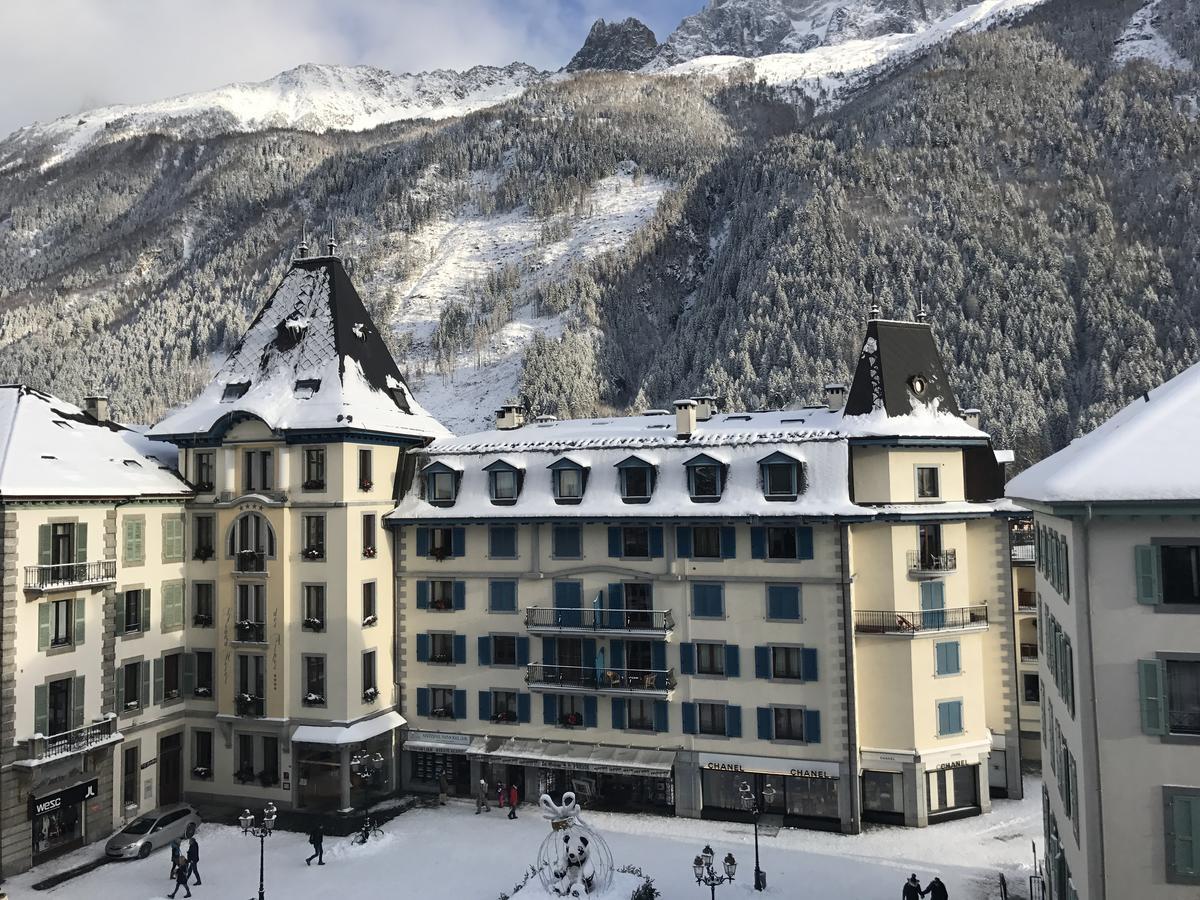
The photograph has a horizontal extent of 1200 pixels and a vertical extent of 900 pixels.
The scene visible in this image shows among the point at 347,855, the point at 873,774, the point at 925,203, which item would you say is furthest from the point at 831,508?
the point at 925,203

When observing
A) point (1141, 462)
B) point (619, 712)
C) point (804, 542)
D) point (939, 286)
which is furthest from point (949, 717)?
point (939, 286)

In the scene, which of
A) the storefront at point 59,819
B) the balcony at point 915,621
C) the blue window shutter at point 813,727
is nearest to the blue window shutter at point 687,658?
the blue window shutter at point 813,727

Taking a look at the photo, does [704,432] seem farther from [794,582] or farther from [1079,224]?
[1079,224]

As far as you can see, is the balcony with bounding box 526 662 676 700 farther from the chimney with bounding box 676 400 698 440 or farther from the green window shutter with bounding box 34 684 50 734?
the green window shutter with bounding box 34 684 50 734

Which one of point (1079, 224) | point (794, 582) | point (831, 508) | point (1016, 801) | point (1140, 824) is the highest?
point (1079, 224)

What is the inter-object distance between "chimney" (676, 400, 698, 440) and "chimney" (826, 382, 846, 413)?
7.62 metres

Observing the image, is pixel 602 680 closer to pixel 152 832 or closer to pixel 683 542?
pixel 683 542

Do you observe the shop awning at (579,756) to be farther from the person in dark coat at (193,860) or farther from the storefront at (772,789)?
the person in dark coat at (193,860)

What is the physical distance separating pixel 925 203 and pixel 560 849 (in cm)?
17010

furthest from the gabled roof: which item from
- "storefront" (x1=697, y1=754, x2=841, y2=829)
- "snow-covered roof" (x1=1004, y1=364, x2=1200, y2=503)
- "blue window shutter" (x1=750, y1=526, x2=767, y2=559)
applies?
"snow-covered roof" (x1=1004, y1=364, x2=1200, y2=503)

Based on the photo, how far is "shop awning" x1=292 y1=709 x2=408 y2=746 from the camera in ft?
133

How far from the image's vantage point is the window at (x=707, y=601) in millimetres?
40562

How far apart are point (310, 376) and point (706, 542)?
72.9 ft

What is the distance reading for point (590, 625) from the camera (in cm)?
4188
